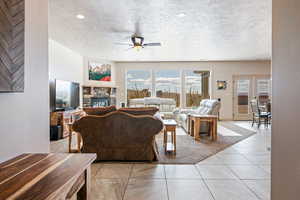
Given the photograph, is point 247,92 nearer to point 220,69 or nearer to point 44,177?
point 220,69

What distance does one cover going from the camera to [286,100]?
1.27 m

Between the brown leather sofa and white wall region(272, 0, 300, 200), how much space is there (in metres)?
1.89

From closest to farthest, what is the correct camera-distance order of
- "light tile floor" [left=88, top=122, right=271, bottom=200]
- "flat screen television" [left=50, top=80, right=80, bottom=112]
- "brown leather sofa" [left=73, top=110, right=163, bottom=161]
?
"light tile floor" [left=88, top=122, right=271, bottom=200] < "brown leather sofa" [left=73, top=110, right=163, bottom=161] < "flat screen television" [left=50, top=80, right=80, bottom=112]

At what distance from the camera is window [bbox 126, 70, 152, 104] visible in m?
9.22

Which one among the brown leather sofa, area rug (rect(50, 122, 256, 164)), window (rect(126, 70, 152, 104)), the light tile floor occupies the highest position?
window (rect(126, 70, 152, 104))

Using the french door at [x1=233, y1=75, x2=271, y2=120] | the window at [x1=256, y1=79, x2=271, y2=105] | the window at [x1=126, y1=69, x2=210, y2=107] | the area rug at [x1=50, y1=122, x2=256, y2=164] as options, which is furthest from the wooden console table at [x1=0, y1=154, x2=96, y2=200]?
the window at [x1=256, y1=79, x2=271, y2=105]

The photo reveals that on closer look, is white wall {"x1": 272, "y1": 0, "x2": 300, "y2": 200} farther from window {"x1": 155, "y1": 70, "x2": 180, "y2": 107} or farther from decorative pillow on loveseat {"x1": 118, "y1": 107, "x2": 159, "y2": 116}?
window {"x1": 155, "y1": 70, "x2": 180, "y2": 107}

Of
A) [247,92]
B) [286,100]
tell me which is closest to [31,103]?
[286,100]

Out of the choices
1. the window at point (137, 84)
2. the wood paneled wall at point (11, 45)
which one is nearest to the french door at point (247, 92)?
the window at point (137, 84)

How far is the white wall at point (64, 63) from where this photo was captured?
211 inches

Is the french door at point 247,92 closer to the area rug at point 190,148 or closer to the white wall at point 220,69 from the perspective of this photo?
the white wall at point 220,69

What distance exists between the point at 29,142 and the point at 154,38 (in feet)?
14.9

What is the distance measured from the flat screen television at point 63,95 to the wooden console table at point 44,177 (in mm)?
4132

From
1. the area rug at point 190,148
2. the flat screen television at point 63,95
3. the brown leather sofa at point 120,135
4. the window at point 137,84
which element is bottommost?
the area rug at point 190,148
